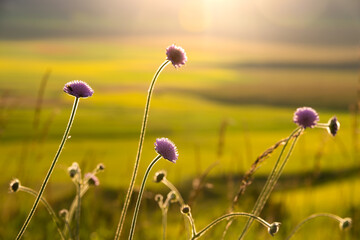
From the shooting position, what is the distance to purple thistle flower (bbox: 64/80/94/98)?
4.75 ft

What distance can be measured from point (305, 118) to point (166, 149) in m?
0.51

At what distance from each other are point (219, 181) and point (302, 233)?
5.27 ft

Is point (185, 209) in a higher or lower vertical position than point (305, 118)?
lower

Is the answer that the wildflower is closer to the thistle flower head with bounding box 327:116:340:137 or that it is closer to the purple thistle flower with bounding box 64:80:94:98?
the purple thistle flower with bounding box 64:80:94:98

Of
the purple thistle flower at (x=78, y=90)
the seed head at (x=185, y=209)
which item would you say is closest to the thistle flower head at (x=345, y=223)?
the seed head at (x=185, y=209)

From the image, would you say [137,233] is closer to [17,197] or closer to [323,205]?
[17,197]

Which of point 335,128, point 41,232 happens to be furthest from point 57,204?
point 335,128

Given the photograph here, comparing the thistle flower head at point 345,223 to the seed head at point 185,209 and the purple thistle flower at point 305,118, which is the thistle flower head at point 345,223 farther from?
the seed head at point 185,209

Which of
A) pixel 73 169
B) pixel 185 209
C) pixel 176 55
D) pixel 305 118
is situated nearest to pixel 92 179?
pixel 73 169

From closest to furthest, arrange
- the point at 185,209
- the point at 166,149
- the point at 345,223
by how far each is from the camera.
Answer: the point at 166,149
the point at 185,209
the point at 345,223

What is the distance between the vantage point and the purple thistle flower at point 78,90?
4.75 feet

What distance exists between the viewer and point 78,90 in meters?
1.46

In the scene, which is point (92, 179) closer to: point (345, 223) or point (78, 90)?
point (78, 90)

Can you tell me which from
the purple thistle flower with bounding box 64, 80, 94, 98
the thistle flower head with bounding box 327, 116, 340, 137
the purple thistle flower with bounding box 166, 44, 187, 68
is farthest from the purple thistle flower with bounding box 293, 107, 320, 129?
the purple thistle flower with bounding box 64, 80, 94, 98
